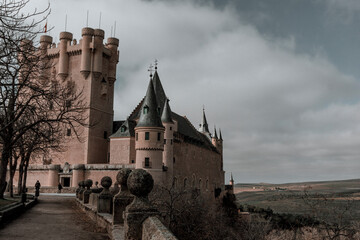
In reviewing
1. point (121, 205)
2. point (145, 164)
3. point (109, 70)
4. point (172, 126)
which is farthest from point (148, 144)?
point (121, 205)

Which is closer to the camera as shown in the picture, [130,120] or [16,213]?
[16,213]

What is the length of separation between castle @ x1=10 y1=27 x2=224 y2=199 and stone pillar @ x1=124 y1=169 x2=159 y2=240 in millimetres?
33121

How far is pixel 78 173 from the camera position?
4394cm

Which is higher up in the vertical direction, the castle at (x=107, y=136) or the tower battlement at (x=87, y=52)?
the tower battlement at (x=87, y=52)

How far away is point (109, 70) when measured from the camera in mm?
51594

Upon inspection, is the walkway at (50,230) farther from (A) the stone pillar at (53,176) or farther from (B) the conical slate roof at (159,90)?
(B) the conical slate roof at (159,90)

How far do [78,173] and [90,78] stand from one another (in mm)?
13766

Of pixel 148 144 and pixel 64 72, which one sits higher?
pixel 64 72

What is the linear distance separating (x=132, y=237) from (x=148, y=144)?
3369cm

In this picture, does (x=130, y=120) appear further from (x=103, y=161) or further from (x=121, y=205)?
(x=121, y=205)

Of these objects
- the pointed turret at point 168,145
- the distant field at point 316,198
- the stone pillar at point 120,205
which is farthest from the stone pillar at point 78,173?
the stone pillar at point 120,205

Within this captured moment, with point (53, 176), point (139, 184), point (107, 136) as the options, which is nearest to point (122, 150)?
point (107, 136)

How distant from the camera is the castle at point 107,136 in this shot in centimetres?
4056

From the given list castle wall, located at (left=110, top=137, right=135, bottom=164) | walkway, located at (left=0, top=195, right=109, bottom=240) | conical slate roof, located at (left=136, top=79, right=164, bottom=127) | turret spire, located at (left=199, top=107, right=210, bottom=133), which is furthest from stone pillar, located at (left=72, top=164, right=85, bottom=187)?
turret spire, located at (left=199, top=107, right=210, bottom=133)
